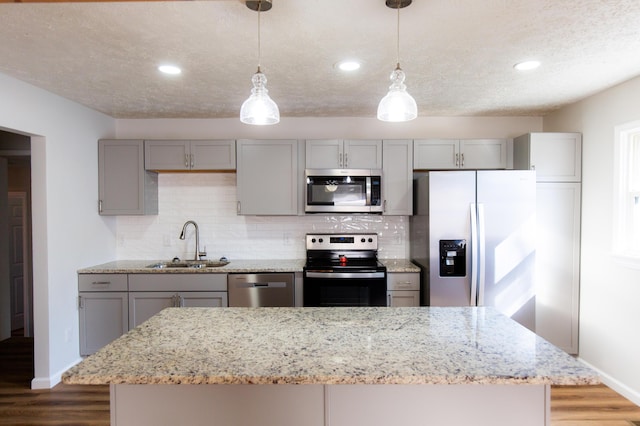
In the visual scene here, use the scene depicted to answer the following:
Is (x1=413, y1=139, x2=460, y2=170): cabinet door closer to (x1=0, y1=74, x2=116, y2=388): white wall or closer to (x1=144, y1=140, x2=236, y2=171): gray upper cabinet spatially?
(x1=144, y1=140, x2=236, y2=171): gray upper cabinet

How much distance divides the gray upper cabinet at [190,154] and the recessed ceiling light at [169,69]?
1.11m

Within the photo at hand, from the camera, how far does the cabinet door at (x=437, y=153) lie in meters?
3.60

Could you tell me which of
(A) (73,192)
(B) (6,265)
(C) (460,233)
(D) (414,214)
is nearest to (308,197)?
(D) (414,214)

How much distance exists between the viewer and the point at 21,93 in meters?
2.70

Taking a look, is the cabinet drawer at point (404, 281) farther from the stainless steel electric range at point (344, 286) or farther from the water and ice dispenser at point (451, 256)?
the water and ice dispenser at point (451, 256)

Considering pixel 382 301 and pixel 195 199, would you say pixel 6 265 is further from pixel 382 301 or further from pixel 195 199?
pixel 382 301

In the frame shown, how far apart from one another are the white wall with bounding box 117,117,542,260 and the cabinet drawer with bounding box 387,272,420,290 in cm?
60

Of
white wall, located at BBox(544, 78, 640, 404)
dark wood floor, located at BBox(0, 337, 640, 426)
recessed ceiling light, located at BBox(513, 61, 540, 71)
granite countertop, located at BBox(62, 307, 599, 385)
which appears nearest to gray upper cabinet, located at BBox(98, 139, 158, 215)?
dark wood floor, located at BBox(0, 337, 640, 426)

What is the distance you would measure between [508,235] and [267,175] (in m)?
2.28

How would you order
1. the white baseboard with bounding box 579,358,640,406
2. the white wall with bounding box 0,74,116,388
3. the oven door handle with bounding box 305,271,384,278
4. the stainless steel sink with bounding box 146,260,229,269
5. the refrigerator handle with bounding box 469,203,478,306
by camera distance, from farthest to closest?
the stainless steel sink with bounding box 146,260,229,269, the oven door handle with bounding box 305,271,384,278, the refrigerator handle with bounding box 469,203,478,306, the white wall with bounding box 0,74,116,388, the white baseboard with bounding box 579,358,640,406

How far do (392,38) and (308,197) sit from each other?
1.79m

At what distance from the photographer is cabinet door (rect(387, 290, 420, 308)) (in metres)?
3.31

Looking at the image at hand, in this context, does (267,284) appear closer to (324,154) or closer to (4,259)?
(324,154)

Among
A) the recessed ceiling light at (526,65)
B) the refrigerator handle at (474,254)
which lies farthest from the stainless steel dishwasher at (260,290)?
the recessed ceiling light at (526,65)
